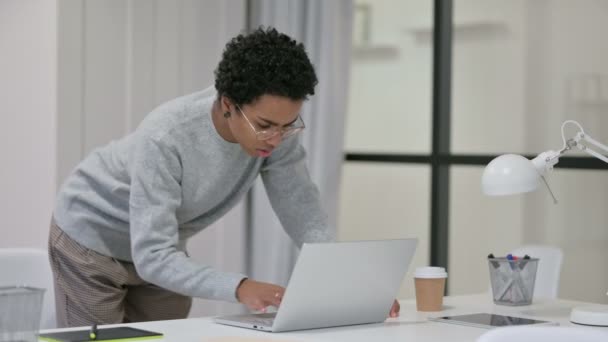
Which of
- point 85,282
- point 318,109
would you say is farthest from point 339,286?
point 318,109

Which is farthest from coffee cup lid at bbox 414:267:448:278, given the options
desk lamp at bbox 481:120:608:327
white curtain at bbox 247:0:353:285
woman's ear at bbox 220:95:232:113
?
white curtain at bbox 247:0:353:285

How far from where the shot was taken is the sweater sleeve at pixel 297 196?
2.50m

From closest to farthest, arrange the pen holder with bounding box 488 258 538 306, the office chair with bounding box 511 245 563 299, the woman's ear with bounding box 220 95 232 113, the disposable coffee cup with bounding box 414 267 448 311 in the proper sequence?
the woman's ear with bounding box 220 95 232 113 < the disposable coffee cup with bounding box 414 267 448 311 < the pen holder with bounding box 488 258 538 306 < the office chair with bounding box 511 245 563 299

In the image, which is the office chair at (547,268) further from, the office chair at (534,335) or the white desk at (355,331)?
the office chair at (534,335)

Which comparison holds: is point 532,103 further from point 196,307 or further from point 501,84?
point 196,307

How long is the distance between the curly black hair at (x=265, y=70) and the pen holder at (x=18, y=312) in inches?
32.2

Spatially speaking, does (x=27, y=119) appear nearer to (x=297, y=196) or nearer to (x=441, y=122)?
(x=297, y=196)

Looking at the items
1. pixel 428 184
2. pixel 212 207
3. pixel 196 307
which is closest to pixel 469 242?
pixel 428 184

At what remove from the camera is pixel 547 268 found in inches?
118

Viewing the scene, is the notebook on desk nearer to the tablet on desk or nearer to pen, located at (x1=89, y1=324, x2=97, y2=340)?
pen, located at (x1=89, y1=324, x2=97, y2=340)

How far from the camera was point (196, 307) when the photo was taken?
393 cm

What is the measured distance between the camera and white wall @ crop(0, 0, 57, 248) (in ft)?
11.4

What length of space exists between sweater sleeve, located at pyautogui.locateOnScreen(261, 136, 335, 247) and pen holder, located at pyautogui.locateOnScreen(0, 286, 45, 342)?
1.07 meters

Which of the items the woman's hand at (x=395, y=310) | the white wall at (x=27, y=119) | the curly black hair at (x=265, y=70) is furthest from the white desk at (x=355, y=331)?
the white wall at (x=27, y=119)
